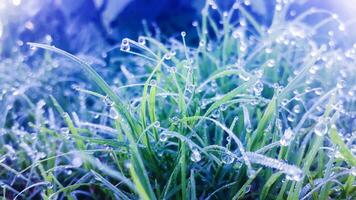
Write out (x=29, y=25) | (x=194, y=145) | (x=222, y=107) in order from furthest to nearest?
(x=29, y=25) → (x=222, y=107) → (x=194, y=145)

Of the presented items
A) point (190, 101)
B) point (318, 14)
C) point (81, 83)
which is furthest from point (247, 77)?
point (318, 14)

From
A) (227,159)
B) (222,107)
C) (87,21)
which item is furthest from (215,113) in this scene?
(87,21)

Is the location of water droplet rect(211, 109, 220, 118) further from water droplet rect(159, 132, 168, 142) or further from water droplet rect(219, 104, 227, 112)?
water droplet rect(159, 132, 168, 142)

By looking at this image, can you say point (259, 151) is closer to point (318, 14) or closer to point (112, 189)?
point (112, 189)

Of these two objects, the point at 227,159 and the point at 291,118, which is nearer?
the point at 227,159

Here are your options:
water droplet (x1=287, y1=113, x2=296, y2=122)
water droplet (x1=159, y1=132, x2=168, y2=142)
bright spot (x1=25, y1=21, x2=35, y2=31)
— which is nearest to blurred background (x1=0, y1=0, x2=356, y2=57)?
bright spot (x1=25, y1=21, x2=35, y2=31)

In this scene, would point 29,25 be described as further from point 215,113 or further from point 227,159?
point 227,159

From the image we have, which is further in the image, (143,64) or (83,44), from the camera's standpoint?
(83,44)

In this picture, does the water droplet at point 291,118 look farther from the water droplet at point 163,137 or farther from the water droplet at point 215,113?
the water droplet at point 163,137

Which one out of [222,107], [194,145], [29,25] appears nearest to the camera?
[194,145]
